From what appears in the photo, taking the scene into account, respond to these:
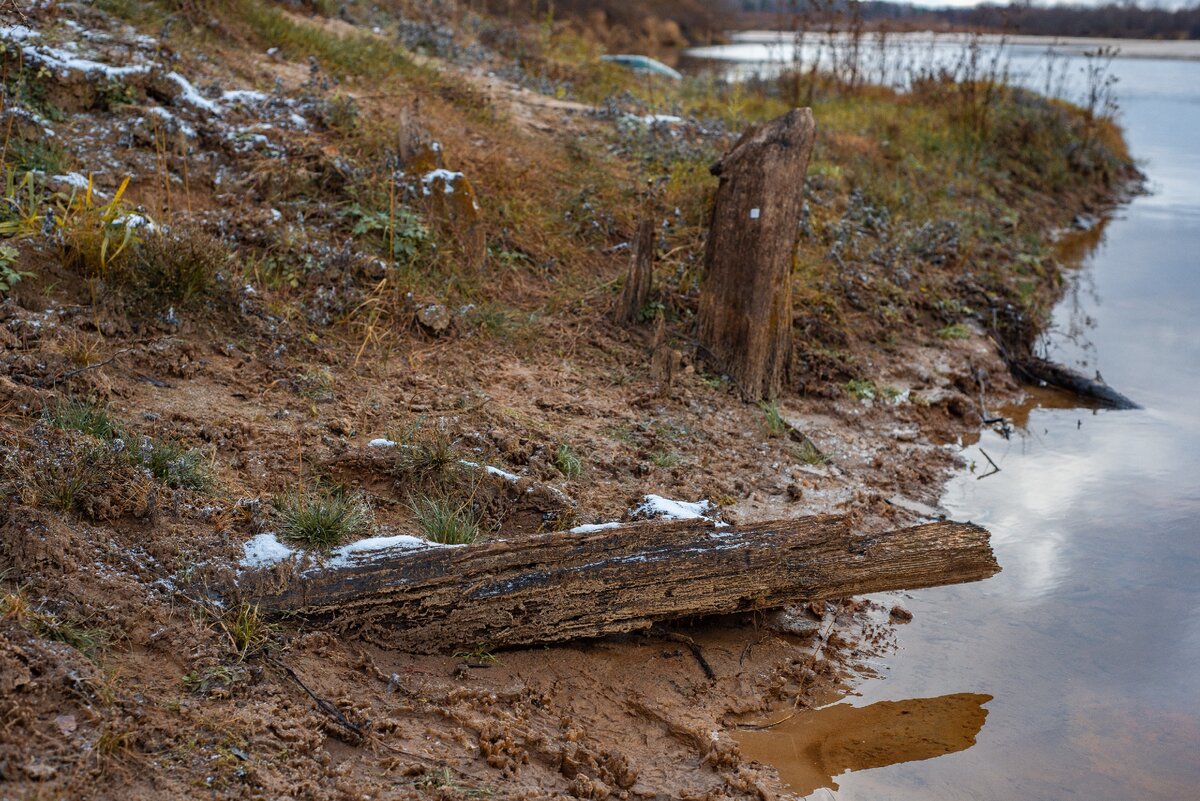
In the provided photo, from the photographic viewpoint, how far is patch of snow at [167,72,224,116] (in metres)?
6.17

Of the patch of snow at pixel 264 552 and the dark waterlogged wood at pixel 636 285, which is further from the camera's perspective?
the dark waterlogged wood at pixel 636 285

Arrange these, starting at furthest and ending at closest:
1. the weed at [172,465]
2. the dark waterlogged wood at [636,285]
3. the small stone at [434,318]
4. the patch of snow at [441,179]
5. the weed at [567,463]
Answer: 1. the patch of snow at [441,179]
2. the dark waterlogged wood at [636,285]
3. the small stone at [434,318]
4. the weed at [567,463]
5. the weed at [172,465]

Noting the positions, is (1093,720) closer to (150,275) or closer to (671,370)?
(671,370)

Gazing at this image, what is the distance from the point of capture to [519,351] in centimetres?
550

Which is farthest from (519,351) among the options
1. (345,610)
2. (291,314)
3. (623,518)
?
(345,610)

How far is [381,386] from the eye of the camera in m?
4.80

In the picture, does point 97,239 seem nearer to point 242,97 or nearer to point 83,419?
point 83,419

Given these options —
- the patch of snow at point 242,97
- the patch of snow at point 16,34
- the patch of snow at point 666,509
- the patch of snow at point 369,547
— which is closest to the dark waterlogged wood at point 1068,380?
the patch of snow at point 666,509

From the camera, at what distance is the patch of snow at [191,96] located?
6172 mm

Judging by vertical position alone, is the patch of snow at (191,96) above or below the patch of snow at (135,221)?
above

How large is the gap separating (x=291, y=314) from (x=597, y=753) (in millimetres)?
2994

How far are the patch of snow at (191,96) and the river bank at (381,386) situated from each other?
0.02 m

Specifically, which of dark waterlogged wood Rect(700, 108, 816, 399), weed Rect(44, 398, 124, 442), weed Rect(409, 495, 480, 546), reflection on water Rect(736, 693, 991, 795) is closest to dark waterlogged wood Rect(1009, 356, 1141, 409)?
dark waterlogged wood Rect(700, 108, 816, 399)

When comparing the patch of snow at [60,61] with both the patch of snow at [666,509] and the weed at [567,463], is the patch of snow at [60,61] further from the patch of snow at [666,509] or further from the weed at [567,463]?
the patch of snow at [666,509]
